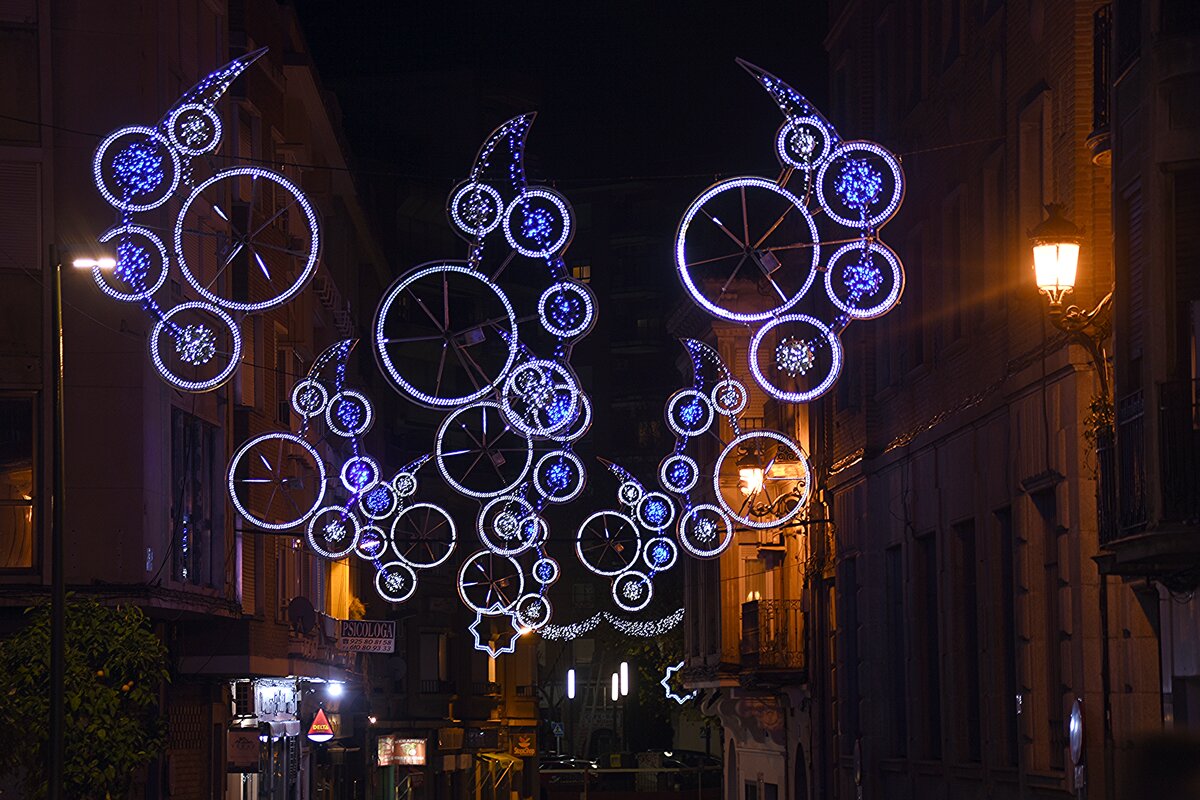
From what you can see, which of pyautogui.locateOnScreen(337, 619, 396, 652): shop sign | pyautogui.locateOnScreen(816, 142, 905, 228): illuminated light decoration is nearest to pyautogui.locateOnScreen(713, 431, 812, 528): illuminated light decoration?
pyautogui.locateOnScreen(337, 619, 396, 652): shop sign

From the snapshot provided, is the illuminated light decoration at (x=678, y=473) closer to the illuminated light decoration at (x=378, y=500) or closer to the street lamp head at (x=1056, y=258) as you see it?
the illuminated light decoration at (x=378, y=500)

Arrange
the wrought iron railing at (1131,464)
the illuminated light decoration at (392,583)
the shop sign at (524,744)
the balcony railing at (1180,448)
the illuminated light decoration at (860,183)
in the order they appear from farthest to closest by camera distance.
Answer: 1. the shop sign at (524,744)
2. the illuminated light decoration at (392,583)
3. the illuminated light decoration at (860,183)
4. the wrought iron railing at (1131,464)
5. the balcony railing at (1180,448)

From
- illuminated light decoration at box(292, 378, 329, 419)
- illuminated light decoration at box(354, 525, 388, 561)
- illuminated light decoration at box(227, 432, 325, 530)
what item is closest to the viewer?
illuminated light decoration at box(227, 432, 325, 530)

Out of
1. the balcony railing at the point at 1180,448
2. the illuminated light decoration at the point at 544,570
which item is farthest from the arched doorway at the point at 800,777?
the balcony railing at the point at 1180,448

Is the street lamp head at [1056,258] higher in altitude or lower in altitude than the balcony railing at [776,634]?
higher

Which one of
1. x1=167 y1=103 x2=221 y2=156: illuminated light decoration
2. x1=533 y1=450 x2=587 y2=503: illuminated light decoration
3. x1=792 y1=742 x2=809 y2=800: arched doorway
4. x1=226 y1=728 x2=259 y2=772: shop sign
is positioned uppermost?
x1=167 y1=103 x2=221 y2=156: illuminated light decoration

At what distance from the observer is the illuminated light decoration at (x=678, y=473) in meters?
33.9

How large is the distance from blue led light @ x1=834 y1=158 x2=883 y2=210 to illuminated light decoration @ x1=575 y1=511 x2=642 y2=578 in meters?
16.1

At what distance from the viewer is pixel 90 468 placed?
96.8 ft

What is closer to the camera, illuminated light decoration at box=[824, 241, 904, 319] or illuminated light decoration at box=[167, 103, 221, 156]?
illuminated light decoration at box=[824, 241, 904, 319]

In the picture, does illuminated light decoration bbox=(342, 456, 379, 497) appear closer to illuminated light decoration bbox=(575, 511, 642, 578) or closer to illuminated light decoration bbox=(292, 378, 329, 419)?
illuminated light decoration bbox=(292, 378, 329, 419)

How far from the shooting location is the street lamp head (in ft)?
61.7

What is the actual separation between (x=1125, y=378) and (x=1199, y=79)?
2938mm

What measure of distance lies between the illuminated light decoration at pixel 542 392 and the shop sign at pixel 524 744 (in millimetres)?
63232
